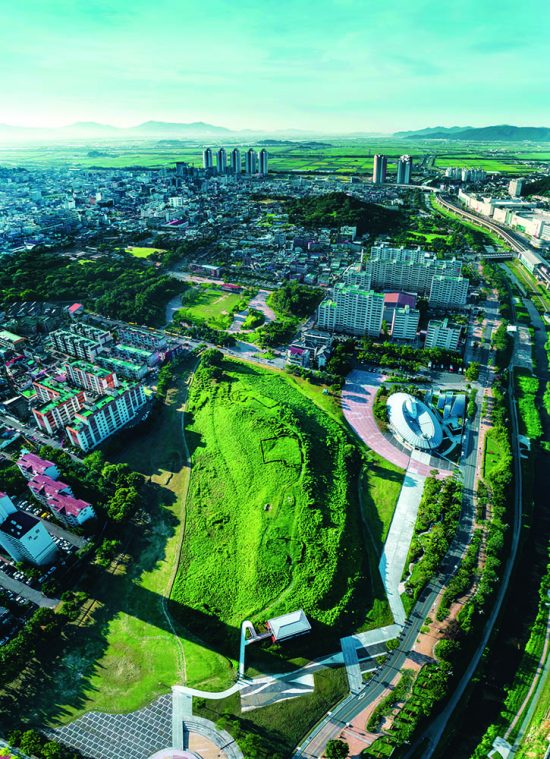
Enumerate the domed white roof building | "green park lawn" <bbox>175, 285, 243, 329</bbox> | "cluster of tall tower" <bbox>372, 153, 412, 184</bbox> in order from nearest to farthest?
the domed white roof building, "green park lawn" <bbox>175, 285, 243, 329</bbox>, "cluster of tall tower" <bbox>372, 153, 412, 184</bbox>

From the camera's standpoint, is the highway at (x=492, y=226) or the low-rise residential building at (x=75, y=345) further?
the highway at (x=492, y=226)

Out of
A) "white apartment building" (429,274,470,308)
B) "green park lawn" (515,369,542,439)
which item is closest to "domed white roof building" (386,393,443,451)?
"green park lawn" (515,369,542,439)

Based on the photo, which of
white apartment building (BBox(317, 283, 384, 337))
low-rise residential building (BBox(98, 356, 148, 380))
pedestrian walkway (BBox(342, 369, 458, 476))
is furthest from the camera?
white apartment building (BBox(317, 283, 384, 337))

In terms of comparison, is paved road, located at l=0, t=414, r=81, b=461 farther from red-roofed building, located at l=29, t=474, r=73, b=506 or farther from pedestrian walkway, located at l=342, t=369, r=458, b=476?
pedestrian walkway, located at l=342, t=369, r=458, b=476

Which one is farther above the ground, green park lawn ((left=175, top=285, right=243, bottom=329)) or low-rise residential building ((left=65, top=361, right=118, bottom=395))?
green park lawn ((left=175, top=285, right=243, bottom=329))

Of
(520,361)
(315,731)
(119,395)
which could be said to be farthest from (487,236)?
(315,731)

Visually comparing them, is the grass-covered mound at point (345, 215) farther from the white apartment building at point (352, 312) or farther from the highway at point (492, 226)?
the white apartment building at point (352, 312)

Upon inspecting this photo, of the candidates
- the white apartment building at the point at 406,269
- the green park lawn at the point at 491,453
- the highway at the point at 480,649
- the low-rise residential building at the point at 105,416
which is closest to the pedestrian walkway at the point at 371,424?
the green park lawn at the point at 491,453
